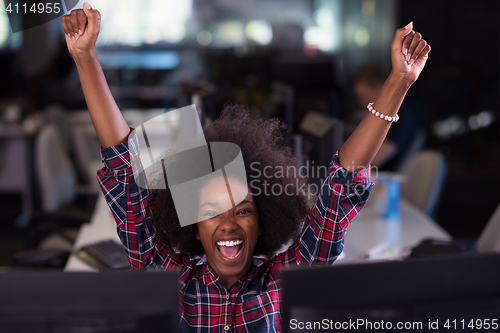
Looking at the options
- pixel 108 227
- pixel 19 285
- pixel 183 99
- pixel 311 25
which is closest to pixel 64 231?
pixel 108 227

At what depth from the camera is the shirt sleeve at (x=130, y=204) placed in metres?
0.97

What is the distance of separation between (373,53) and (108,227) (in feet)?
16.8

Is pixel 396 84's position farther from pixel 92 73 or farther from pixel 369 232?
pixel 369 232

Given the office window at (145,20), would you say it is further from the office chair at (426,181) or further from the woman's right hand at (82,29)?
the woman's right hand at (82,29)

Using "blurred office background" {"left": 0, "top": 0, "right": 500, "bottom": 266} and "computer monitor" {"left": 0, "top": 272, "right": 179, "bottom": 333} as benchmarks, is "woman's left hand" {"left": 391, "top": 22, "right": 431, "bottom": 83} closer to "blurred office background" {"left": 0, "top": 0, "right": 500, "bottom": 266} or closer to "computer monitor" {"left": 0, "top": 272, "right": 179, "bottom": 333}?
"computer monitor" {"left": 0, "top": 272, "right": 179, "bottom": 333}

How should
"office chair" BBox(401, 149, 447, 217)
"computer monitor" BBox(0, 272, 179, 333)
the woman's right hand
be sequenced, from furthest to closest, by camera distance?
"office chair" BBox(401, 149, 447, 217)
the woman's right hand
"computer monitor" BBox(0, 272, 179, 333)

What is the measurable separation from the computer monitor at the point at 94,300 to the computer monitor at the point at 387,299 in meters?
0.17

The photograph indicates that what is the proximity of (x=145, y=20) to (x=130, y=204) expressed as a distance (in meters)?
6.07

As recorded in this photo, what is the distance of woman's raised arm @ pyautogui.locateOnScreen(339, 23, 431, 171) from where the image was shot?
916 millimetres

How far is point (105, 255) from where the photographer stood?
168 cm

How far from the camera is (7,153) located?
425 cm

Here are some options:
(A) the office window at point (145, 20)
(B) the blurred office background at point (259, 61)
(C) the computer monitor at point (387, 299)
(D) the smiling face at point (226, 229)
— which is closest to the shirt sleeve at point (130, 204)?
(D) the smiling face at point (226, 229)

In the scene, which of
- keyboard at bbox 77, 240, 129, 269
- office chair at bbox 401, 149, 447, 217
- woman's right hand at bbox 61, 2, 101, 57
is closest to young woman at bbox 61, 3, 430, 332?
woman's right hand at bbox 61, 2, 101, 57

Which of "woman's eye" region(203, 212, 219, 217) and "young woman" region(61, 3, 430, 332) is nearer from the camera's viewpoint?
"young woman" region(61, 3, 430, 332)
